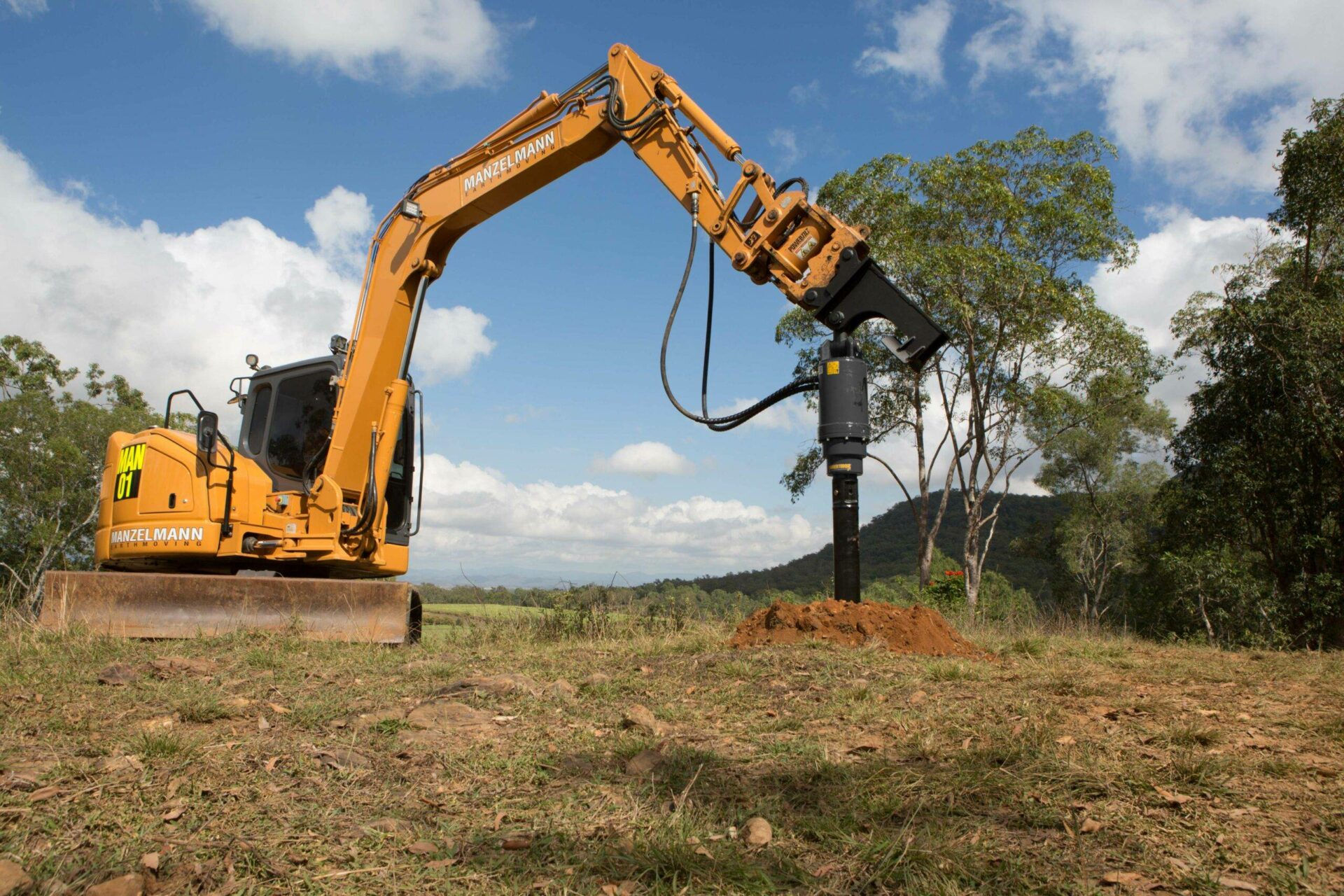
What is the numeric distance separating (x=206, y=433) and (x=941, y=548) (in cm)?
3916

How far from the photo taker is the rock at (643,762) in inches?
119

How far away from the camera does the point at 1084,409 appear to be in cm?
1908

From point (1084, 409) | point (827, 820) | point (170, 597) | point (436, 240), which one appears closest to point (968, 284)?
→ point (1084, 409)

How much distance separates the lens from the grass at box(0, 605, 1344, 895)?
2182 millimetres

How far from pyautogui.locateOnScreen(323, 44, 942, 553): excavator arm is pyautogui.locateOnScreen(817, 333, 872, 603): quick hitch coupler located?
0.81ft

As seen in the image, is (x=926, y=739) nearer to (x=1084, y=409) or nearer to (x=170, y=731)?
(x=170, y=731)

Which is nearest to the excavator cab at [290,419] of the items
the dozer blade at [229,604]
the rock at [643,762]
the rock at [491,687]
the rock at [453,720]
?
the dozer blade at [229,604]

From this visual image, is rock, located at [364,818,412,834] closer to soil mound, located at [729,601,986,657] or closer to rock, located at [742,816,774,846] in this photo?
rock, located at [742,816,774,846]

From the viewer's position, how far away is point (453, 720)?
3.76 m

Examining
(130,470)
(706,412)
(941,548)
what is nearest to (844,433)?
(706,412)

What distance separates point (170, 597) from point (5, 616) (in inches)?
47.1

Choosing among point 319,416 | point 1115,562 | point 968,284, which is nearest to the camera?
point 319,416

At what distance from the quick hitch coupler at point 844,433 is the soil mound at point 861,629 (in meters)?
0.38

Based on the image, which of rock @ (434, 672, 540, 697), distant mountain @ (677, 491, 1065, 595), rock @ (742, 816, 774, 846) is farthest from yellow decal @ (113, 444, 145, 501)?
distant mountain @ (677, 491, 1065, 595)
